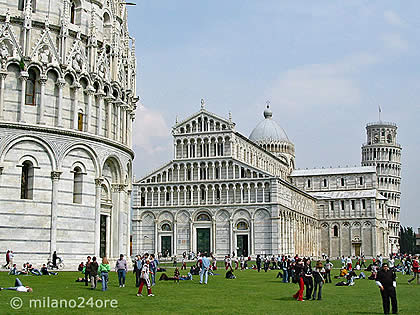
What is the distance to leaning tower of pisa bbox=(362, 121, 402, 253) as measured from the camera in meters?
115

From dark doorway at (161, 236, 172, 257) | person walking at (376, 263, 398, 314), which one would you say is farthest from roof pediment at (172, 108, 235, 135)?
person walking at (376, 263, 398, 314)

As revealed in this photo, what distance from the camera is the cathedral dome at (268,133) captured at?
106m

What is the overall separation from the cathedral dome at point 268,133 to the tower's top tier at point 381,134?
874 inches

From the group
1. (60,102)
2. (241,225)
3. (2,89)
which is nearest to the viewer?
(2,89)

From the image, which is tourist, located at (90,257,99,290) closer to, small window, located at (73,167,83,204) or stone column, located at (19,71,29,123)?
small window, located at (73,167,83,204)

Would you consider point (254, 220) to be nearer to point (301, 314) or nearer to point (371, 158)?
point (371, 158)

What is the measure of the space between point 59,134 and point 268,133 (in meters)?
77.4

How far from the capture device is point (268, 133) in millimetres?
106875

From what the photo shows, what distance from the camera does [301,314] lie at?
1572cm

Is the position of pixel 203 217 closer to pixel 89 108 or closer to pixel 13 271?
pixel 89 108

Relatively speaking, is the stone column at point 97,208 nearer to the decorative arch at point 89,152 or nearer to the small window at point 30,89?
the decorative arch at point 89,152

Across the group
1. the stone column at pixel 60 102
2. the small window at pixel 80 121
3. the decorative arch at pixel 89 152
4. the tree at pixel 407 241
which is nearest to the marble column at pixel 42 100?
the stone column at pixel 60 102

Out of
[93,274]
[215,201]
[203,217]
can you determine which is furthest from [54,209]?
[203,217]

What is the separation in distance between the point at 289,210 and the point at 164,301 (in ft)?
206
